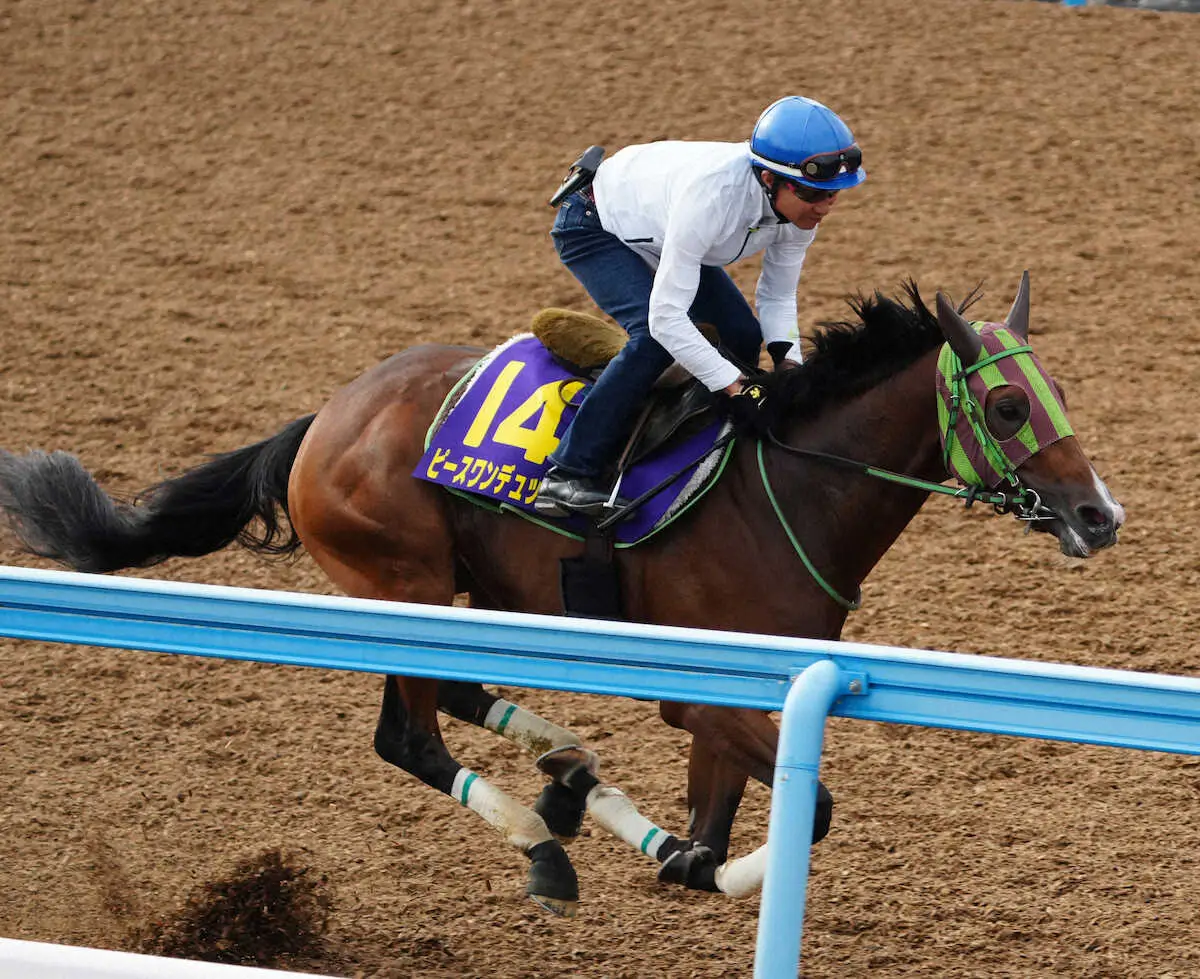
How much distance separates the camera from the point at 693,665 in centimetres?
253

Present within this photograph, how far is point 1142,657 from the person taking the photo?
5797mm

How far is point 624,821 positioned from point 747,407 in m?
1.17

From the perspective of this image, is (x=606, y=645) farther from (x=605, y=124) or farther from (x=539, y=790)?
(x=605, y=124)

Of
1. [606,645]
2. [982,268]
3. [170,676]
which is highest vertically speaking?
[606,645]

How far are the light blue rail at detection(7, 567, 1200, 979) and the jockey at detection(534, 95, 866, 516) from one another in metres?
1.59

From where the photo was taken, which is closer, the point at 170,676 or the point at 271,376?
the point at 170,676

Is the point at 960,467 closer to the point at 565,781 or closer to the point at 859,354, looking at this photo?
the point at 859,354

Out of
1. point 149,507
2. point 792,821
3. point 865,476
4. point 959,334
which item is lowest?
point 149,507

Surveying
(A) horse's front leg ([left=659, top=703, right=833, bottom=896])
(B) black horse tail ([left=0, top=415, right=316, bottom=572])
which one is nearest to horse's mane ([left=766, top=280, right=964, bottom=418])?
(A) horse's front leg ([left=659, top=703, right=833, bottom=896])

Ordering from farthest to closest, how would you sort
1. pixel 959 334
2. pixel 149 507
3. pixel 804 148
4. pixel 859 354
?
pixel 149 507 → pixel 859 354 → pixel 804 148 → pixel 959 334

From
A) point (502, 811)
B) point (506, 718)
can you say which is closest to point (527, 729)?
point (506, 718)

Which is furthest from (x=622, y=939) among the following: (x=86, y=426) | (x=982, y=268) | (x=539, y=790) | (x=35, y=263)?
(x=35, y=263)

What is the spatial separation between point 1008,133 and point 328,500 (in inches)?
278

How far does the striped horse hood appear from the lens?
3830mm
